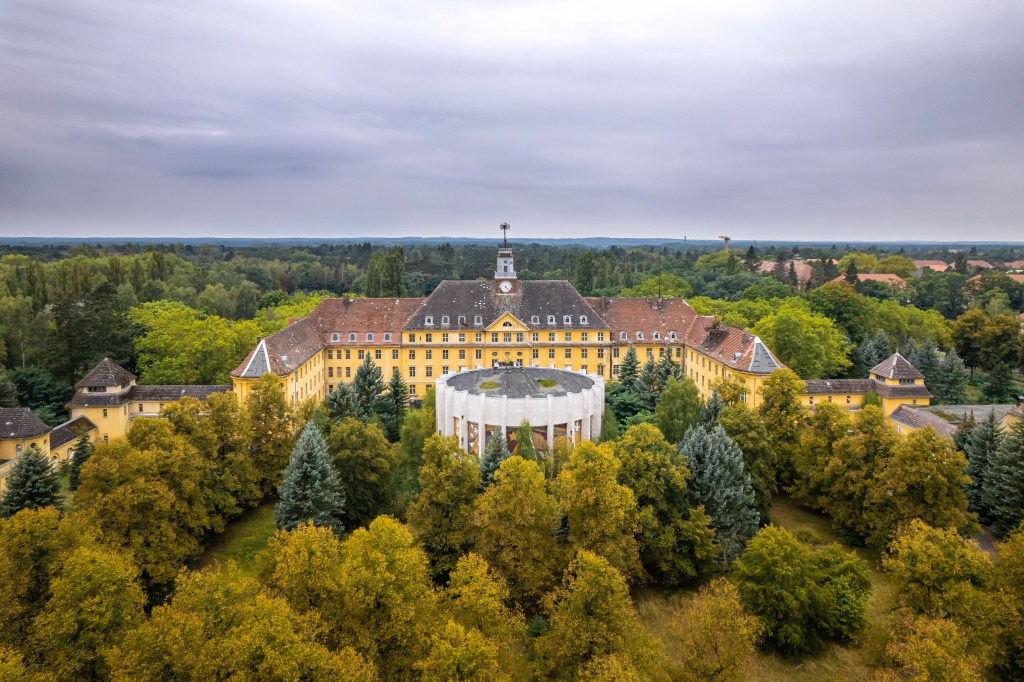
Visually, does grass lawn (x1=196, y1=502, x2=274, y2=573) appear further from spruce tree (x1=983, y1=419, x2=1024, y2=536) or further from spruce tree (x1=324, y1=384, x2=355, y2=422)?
spruce tree (x1=983, y1=419, x2=1024, y2=536)

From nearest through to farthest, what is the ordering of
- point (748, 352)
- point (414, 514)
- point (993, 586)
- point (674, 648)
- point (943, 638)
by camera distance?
point (943, 638) → point (993, 586) → point (674, 648) → point (414, 514) → point (748, 352)

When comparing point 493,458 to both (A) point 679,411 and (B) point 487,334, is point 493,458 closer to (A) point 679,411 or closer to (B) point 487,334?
(A) point 679,411

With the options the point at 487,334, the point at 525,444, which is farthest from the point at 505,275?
the point at 525,444

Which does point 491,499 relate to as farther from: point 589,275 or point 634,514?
point 589,275

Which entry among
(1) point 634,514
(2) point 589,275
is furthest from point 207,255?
(1) point 634,514

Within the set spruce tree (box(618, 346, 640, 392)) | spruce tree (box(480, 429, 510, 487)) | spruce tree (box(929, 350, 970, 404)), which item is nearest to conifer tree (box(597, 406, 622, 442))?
spruce tree (box(480, 429, 510, 487))

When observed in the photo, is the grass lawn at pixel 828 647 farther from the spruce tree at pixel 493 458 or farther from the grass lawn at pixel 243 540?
the grass lawn at pixel 243 540

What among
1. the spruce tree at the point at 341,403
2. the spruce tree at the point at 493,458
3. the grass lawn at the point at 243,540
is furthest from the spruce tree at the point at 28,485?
the spruce tree at the point at 493,458
